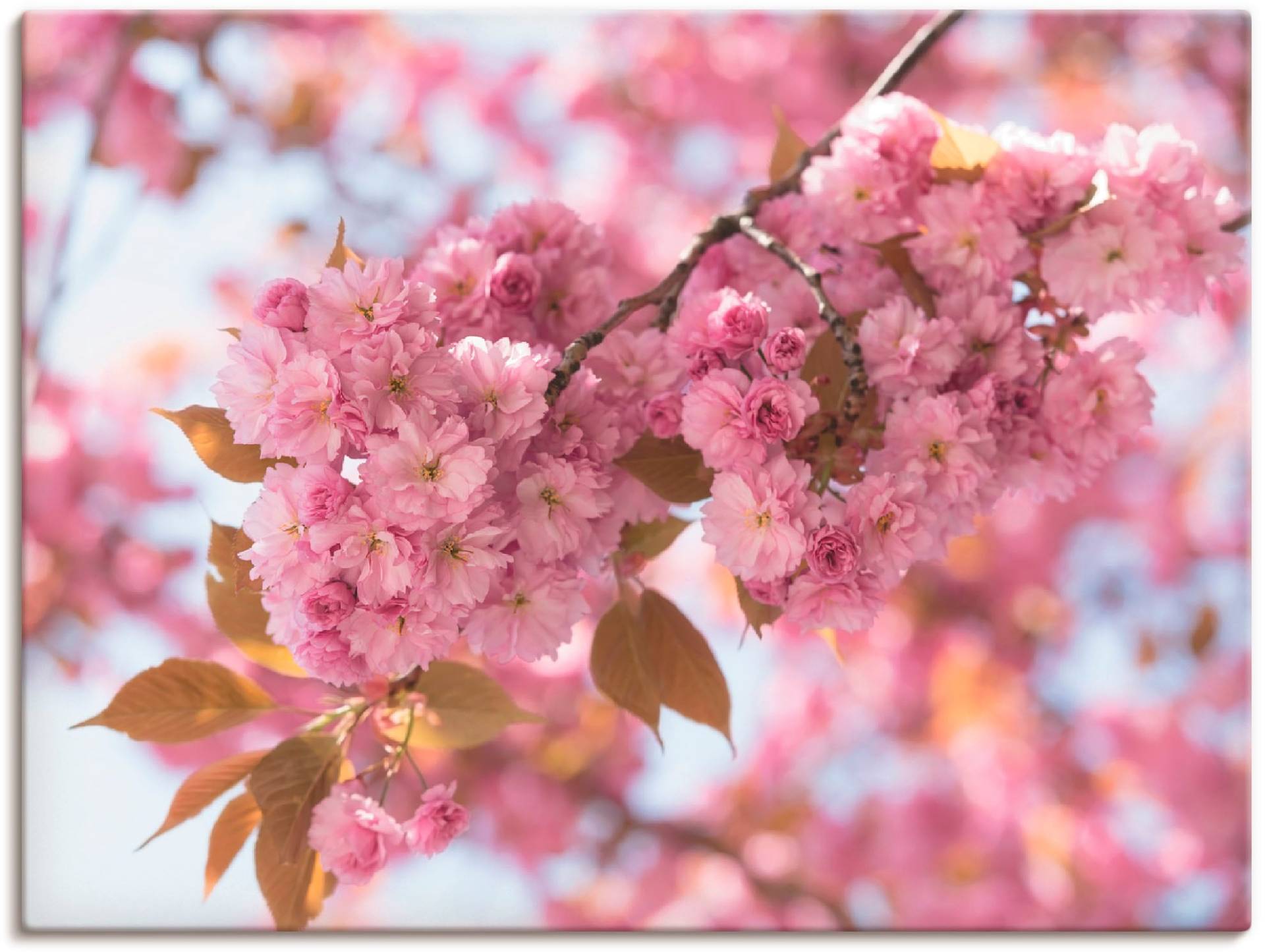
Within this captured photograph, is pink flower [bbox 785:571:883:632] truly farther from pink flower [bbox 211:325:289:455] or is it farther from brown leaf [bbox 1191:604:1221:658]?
brown leaf [bbox 1191:604:1221:658]

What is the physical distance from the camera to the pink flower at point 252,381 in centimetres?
43

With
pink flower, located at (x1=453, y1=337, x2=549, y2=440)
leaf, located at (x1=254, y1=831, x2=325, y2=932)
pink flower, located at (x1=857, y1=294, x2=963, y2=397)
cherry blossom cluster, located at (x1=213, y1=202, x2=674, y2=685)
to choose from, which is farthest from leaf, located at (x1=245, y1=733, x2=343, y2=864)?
pink flower, located at (x1=857, y1=294, x2=963, y2=397)

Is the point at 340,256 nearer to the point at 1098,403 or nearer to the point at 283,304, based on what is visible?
the point at 283,304

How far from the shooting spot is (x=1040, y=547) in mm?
2531

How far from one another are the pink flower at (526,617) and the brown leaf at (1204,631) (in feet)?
6.65

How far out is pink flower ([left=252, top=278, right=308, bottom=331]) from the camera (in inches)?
17.3

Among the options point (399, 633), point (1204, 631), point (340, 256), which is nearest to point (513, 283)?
point (340, 256)

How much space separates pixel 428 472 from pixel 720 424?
0.44ft

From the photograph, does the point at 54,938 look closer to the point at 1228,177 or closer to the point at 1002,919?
the point at 1002,919

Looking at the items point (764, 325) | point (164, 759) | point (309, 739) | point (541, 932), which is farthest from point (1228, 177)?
point (164, 759)

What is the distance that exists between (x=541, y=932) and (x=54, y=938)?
0.58 meters

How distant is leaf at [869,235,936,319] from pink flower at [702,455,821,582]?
6.0 inches

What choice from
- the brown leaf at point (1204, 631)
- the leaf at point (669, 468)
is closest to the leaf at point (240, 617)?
the leaf at point (669, 468)

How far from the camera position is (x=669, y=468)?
Result: 19.4 inches
